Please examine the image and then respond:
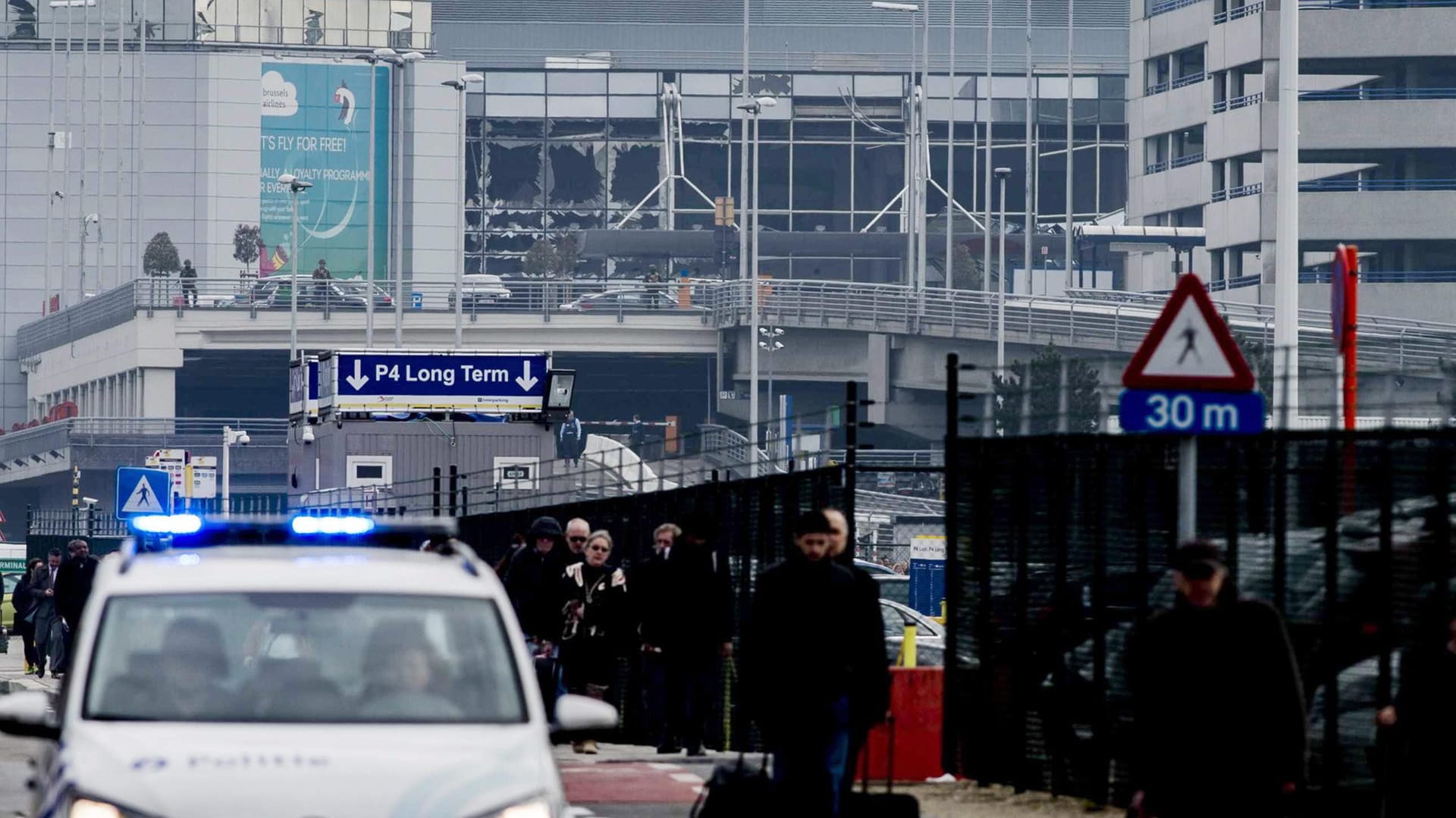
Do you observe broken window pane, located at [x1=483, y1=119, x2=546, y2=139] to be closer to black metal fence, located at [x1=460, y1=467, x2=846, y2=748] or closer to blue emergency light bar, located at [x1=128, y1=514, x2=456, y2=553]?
black metal fence, located at [x1=460, y1=467, x2=846, y2=748]

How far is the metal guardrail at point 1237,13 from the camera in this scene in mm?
98062

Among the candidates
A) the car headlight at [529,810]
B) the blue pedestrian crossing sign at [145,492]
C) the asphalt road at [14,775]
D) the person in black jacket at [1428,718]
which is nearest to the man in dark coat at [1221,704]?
the person in black jacket at [1428,718]

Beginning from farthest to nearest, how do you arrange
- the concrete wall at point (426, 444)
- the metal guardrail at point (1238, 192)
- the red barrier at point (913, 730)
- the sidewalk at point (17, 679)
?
the metal guardrail at point (1238, 192) < the concrete wall at point (426, 444) < the sidewalk at point (17, 679) < the red barrier at point (913, 730)

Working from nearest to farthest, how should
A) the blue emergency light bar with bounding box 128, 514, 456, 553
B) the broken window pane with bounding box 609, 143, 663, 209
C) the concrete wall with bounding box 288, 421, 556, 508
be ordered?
the blue emergency light bar with bounding box 128, 514, 456, 553 → the concrete wall with bounding box 288, 421, 556, 508 → the broken window pane with bounding box 609, 143, 663, 209

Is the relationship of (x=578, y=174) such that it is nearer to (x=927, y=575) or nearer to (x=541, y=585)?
(x=927, y=575)

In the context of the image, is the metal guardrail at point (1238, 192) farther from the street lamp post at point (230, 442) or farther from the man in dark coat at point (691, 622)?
the man in dark coat at point (691, 622)

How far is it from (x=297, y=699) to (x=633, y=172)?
133760mm

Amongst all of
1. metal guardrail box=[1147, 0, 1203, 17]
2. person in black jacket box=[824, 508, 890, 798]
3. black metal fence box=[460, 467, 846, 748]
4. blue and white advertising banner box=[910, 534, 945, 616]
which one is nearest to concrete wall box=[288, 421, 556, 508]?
blue and white advertising banner box=[910, 534, 945, 616]

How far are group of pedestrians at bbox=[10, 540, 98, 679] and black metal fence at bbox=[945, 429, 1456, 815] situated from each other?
15.6 metres

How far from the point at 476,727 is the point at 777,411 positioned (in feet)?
300

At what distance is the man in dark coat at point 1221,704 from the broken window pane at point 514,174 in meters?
132

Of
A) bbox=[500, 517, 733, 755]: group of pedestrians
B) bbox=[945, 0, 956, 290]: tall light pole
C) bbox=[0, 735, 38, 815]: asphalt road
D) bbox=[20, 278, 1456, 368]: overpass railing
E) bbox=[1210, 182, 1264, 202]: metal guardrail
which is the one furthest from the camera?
bbox=[945, 0, 956, 290]: tall light pole

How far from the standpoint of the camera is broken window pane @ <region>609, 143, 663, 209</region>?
141000mm

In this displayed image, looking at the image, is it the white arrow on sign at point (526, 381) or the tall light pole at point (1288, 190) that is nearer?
the tall light pole at point (1288, 190)
